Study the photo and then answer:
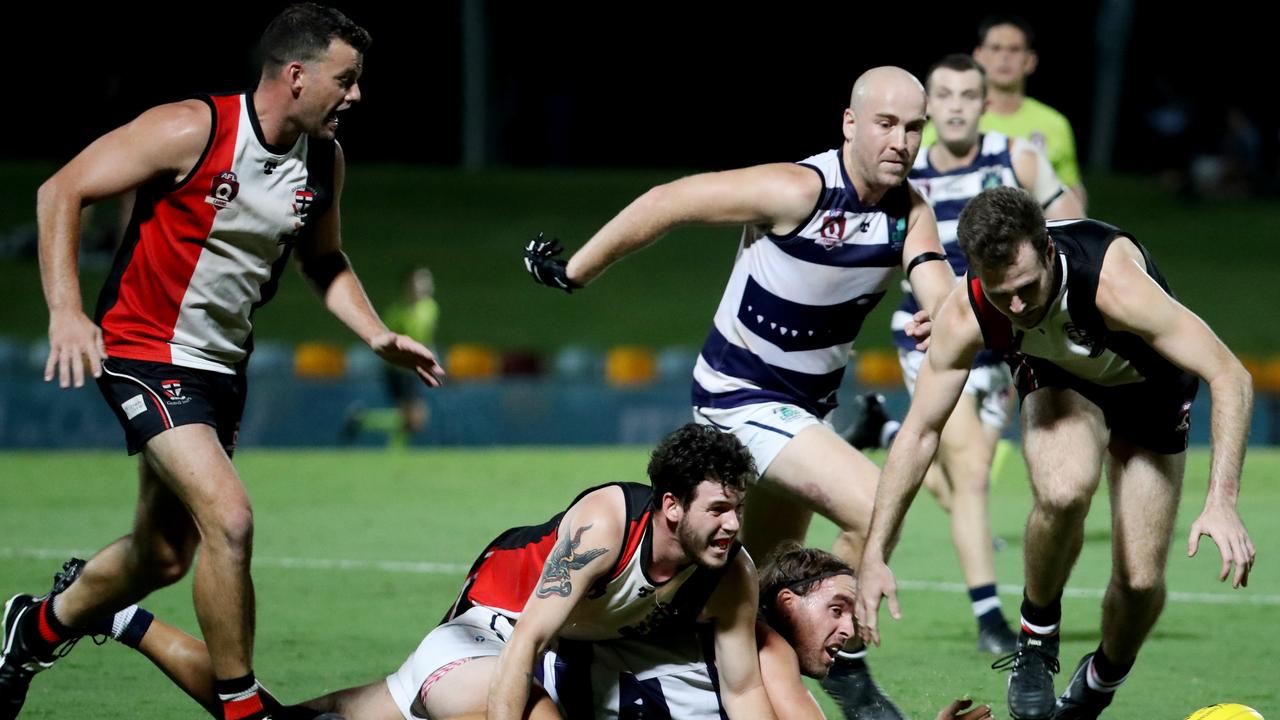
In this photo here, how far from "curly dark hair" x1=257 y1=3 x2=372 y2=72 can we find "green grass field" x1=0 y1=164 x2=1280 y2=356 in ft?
46.6

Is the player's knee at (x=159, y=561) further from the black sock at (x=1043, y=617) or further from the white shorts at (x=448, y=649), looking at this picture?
the black sock at (x=1043, y=617)

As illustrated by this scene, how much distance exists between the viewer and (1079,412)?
19.0 ft

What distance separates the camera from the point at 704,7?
2903 centimetres

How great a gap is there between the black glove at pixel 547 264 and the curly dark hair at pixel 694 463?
1.24 metres

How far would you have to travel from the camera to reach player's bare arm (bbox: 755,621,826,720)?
5344mm

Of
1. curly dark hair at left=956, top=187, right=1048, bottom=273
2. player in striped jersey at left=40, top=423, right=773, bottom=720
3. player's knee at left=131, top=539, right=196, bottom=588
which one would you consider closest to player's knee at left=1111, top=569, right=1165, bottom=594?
player in striped jersey at left=40, top=423, right=773, bottom=720

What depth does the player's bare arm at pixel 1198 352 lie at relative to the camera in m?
5.09

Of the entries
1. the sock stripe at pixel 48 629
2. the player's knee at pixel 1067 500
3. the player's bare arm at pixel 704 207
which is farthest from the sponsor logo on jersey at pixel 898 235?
the sock stripe at pixel 48 629

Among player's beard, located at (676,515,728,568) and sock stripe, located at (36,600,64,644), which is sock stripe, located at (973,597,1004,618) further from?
sock stripe, located at (36,600,64,644)

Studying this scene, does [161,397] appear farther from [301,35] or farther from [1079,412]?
[1079,412]

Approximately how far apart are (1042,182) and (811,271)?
8.56 feet

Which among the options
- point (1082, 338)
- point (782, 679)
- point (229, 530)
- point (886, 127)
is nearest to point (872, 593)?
point (782, 679)

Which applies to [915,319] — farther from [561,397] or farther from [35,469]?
[561,397]

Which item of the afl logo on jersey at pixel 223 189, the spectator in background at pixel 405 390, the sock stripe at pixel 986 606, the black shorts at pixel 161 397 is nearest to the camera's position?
the black shorts at pixel 161 397
